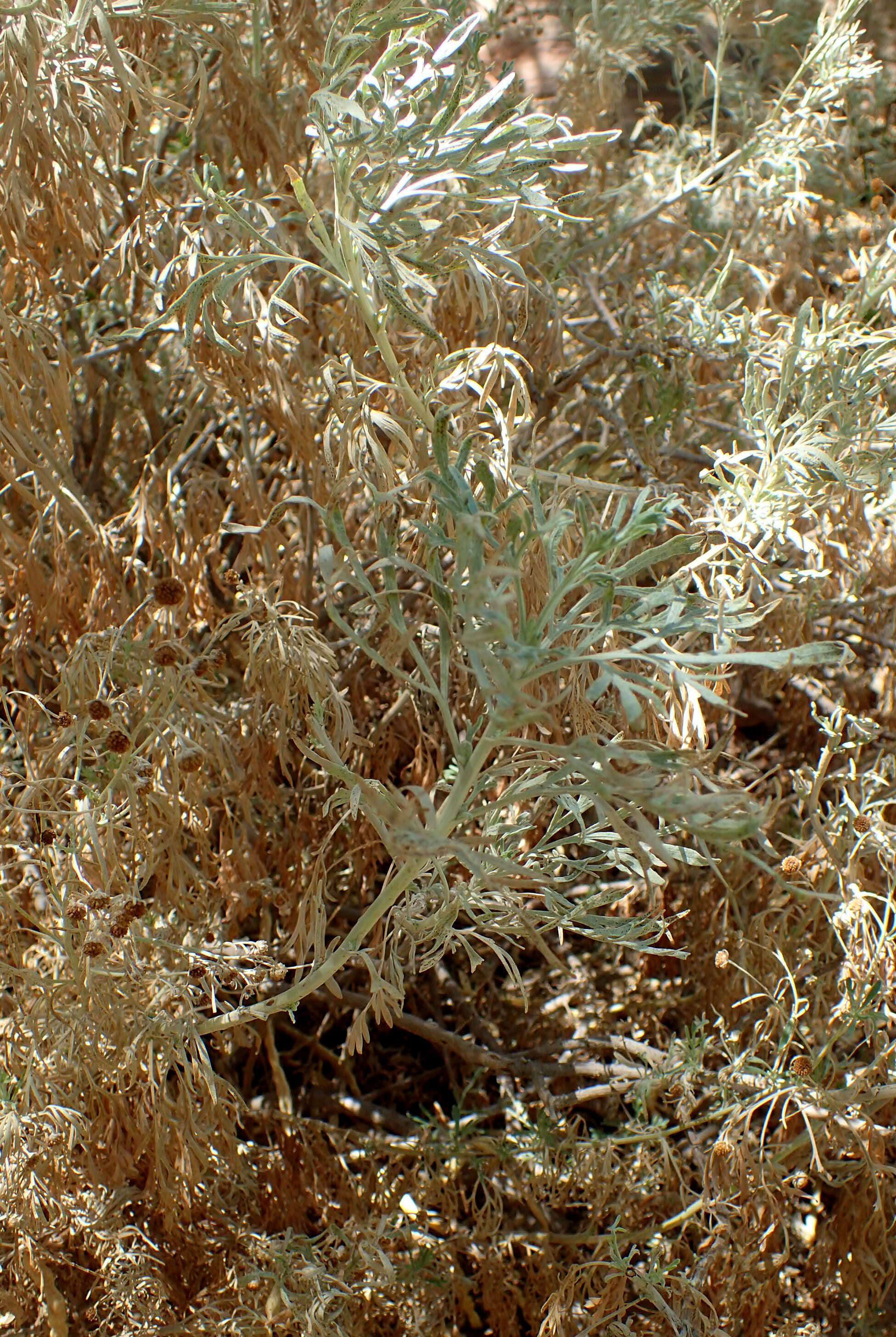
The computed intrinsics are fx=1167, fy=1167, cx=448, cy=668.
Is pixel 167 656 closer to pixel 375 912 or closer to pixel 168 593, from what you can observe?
pixel 168 593

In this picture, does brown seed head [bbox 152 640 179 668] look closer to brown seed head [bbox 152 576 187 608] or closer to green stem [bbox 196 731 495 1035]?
brown seed head [bbox 152 576 187 608]

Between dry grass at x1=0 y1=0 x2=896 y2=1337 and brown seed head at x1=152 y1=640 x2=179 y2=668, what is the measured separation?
4cm

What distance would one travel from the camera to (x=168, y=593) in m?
1.38

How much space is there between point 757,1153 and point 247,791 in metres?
0.77

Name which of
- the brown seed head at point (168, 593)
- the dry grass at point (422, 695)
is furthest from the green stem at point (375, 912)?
the brown seed head at point (168, 593)

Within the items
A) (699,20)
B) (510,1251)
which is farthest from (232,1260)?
(699,20)

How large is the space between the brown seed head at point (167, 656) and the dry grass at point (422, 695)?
0.04m

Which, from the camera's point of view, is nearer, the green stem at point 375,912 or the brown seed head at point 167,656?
the green stem at point 375,912

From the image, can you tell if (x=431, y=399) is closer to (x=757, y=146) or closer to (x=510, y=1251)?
(x=757, y=146)

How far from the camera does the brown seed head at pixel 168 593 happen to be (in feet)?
4.51

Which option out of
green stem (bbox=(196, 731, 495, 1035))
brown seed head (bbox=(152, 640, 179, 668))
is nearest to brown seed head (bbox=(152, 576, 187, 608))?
brown seed head (bbox=(152, 640, 179, 668))

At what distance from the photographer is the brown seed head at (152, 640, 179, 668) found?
1266 mm

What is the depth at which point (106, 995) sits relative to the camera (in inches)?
48.6

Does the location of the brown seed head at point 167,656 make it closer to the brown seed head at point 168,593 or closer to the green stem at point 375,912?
the brown seed head at point 168,593
